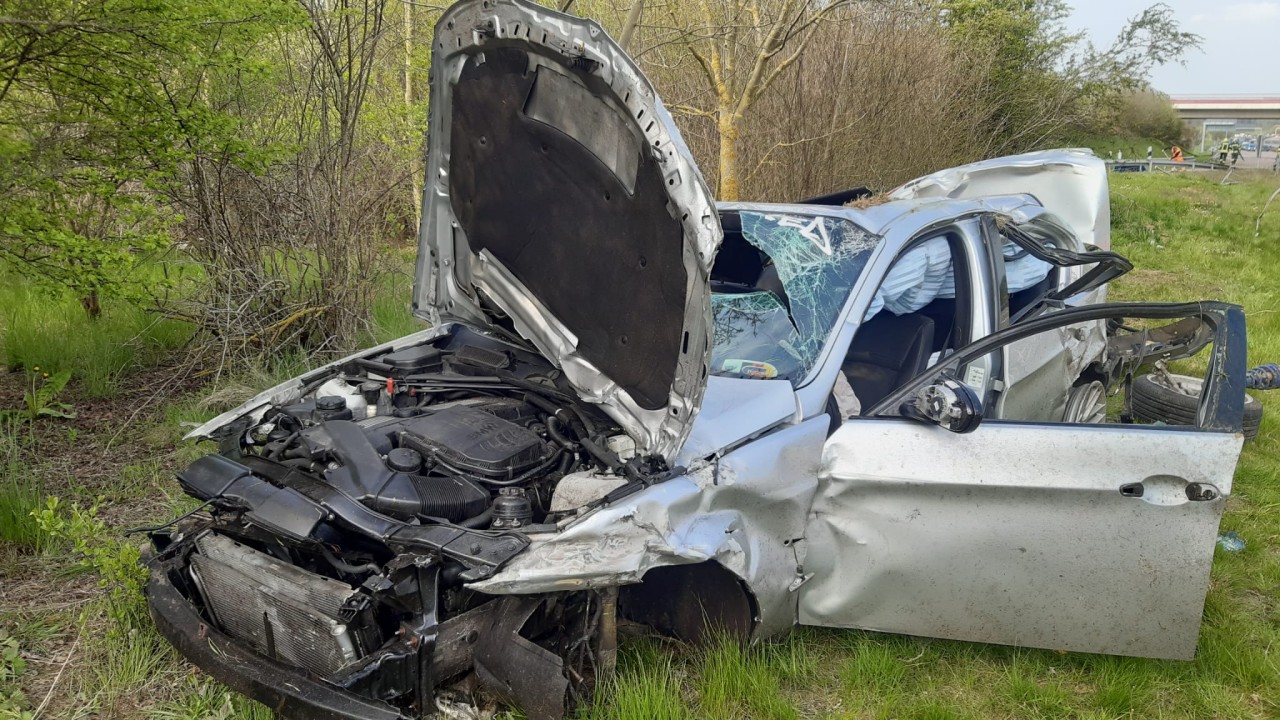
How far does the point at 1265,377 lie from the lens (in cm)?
351

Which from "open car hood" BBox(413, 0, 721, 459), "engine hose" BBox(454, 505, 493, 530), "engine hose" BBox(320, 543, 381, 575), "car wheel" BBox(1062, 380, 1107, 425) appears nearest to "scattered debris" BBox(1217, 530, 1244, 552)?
"car wheel" BBox(1062, 380, 1107, 425)

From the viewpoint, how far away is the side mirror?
9.30 feet

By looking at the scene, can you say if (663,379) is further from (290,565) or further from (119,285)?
(119,285)

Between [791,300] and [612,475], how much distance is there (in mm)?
1137

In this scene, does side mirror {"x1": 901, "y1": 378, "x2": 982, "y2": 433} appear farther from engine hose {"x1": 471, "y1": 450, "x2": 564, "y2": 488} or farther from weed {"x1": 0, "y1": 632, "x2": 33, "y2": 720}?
weed {"x1": 0, "y1": 632, "x2": 33, "y2": 720}

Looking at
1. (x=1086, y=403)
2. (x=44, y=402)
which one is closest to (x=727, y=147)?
(x=1086, y=403)

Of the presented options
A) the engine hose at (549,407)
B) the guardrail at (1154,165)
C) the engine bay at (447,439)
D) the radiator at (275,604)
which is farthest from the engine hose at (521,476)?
the guardrail at (1154,165)

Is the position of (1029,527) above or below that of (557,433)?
below

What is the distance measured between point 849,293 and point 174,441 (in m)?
4.06

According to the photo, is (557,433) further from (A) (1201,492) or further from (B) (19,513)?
(B) (19,513)

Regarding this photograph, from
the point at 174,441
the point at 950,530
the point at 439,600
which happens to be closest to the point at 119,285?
the point at 174,441

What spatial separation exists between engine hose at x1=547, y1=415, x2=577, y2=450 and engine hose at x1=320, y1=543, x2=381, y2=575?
2.47 feet

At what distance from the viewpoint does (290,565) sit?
2.64 m

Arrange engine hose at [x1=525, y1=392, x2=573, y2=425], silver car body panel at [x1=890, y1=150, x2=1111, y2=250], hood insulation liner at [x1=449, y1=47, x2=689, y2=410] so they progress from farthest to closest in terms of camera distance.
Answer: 1. silver car body panel at [x1=890, y1=150, x2=1111, y2=250]
2. engine hose at [x1=525, y1=392, x2=573, y2=425]
3. hood insulation liner at [x1=449, y1=47, x2=689, y2=410]
